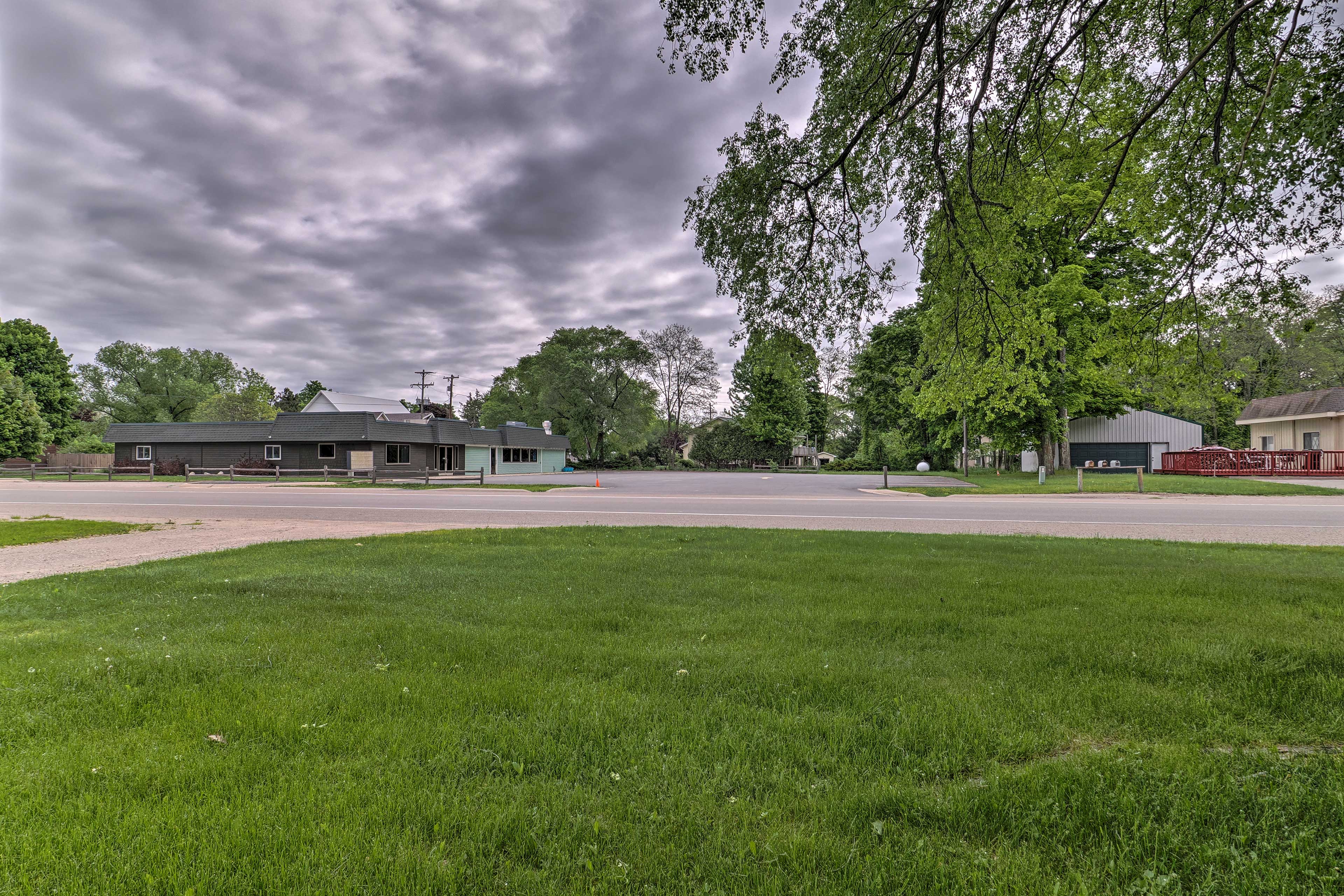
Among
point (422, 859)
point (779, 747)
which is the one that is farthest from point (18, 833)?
point (779, 747)

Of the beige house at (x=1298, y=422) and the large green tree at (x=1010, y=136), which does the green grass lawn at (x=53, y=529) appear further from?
the beige house at (x=1298, y=422)

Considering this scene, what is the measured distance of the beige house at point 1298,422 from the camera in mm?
32531

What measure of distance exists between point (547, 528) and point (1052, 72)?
34.1 ft

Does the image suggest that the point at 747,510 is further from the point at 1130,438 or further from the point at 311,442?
the point at 311,442

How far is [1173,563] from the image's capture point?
8016 mm

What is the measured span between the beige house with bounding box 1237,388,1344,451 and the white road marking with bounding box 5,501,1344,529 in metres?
27.2

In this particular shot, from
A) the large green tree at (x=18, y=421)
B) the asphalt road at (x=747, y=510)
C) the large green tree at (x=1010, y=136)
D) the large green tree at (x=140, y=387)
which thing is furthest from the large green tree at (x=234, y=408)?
the large green tree at (x=1010, y=136)

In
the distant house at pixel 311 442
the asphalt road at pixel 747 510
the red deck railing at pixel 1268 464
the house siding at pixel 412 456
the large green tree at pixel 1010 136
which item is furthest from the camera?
the house siding at pixel 412 456

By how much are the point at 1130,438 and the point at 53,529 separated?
48.7m

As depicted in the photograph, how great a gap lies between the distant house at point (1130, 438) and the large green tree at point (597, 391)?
33414 mm

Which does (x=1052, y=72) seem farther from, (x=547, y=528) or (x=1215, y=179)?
(x=547, y=528)

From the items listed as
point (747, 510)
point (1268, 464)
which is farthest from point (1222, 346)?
point (1268, 464)

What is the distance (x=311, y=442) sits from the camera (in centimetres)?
4175

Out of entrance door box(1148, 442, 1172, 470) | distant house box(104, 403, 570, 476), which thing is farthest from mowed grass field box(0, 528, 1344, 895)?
entrance door box(1148, 442, 1172, 470)
